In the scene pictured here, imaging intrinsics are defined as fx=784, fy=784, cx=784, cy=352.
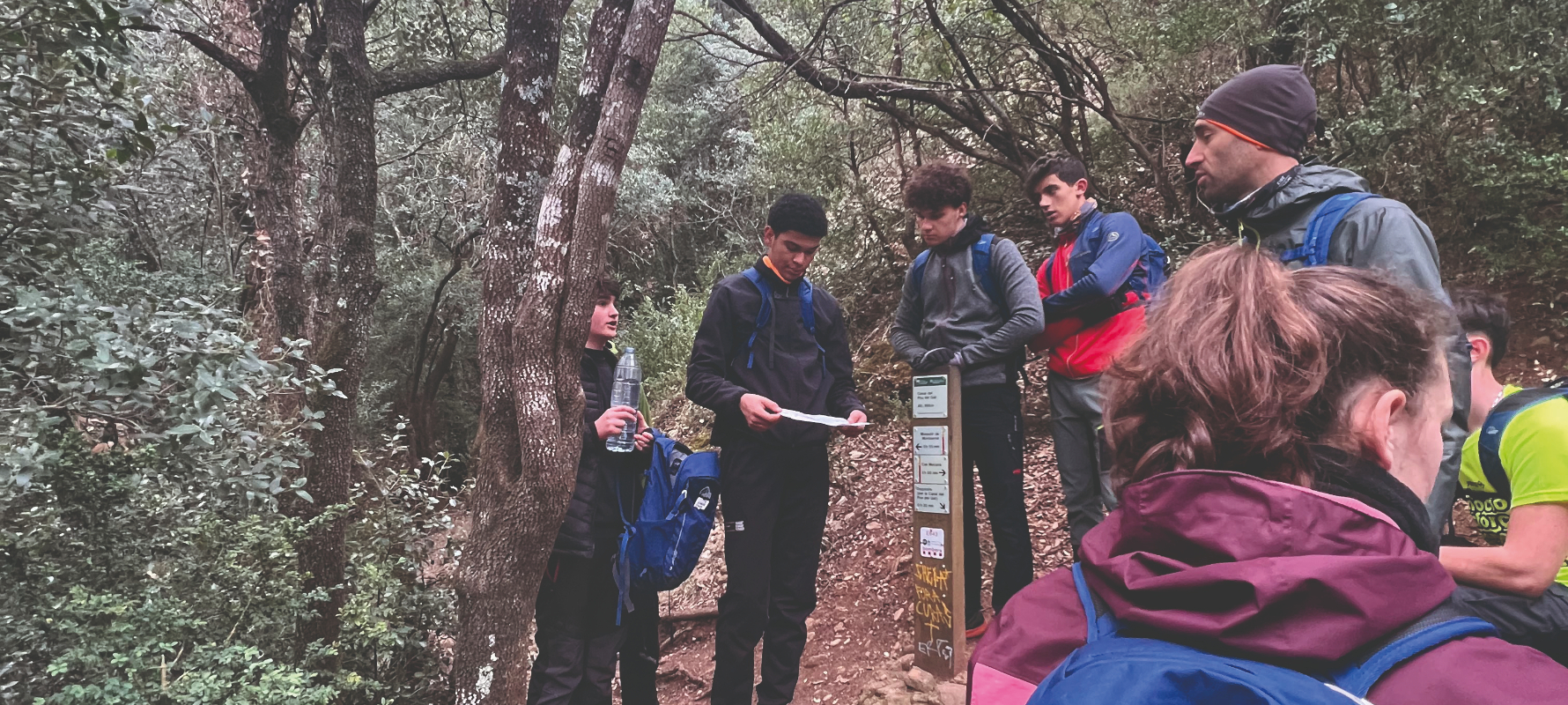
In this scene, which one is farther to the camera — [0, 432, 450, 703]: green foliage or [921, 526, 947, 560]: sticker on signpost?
[921, 526, 947, 560]: sticker on signpost

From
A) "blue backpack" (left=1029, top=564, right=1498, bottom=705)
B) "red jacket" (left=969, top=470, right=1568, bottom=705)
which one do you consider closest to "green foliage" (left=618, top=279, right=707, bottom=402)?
"red jacket" (left=969, top=470, right=1568, bottom=705)

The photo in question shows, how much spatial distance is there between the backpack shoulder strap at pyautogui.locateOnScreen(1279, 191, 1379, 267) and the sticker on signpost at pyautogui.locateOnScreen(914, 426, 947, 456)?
1731 millimetres

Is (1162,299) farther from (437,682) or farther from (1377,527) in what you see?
(437,682)

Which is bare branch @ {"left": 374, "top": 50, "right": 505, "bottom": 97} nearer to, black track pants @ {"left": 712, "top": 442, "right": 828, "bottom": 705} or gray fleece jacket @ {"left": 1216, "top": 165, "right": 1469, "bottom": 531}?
black track pants @ {"left": 712, "top": 442, "right": 828, "bottom": 705}

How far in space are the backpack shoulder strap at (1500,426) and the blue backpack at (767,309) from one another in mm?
2308

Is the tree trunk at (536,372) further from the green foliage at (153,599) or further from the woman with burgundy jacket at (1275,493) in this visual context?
the woman with burgundy jacket at (1275,493)

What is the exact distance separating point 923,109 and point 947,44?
0.65 metres

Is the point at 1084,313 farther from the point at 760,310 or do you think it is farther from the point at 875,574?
the point at 875,574

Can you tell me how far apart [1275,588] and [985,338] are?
9.48 feet

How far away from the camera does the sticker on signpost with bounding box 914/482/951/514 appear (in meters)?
3.59

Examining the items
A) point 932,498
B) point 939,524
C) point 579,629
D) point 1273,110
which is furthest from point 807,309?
point 1273,110

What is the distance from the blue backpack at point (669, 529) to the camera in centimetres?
335

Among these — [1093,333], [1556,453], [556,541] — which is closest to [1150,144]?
[1093,333]

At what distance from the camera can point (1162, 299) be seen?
118 cm
